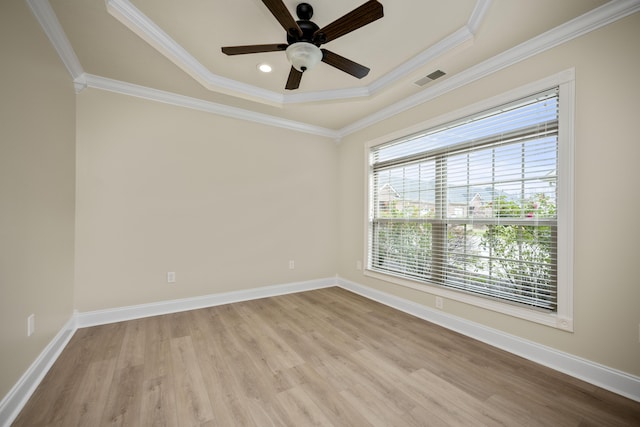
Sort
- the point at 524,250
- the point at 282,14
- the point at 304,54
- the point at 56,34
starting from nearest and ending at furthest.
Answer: the point at 282,14 < the point at 304,54 < the point at 56,34 < the point at 524,250

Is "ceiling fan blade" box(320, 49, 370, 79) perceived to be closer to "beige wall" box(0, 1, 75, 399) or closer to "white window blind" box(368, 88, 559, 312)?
"white window blind" box(368, 88, 559, 312)

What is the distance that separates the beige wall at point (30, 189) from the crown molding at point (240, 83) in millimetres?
613

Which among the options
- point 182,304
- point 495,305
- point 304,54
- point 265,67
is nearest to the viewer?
point 304,54

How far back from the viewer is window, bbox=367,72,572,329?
2.13 meters

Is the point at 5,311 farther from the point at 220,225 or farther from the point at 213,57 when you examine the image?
the point at 213,57

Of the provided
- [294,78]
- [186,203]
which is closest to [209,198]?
[186,203]

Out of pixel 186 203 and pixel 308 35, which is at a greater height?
pixel 308 35

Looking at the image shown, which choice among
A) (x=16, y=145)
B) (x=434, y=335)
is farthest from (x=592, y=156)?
(x=16, y=145)

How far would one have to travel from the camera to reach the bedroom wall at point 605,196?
1.76 m

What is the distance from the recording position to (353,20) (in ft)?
5.47

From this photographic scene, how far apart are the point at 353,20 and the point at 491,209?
2.05 m

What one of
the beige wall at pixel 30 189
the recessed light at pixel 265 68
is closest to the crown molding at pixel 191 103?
the beige wall at pixel 30 189

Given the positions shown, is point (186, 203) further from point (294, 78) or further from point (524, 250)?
point (524, 250)

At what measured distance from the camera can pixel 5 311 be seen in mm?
1525
